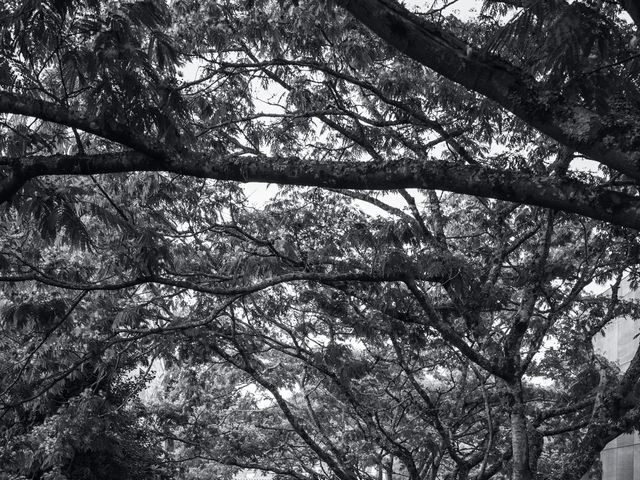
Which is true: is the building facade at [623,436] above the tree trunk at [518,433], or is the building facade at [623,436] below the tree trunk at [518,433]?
above

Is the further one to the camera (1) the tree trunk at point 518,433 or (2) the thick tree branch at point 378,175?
(1) the tree trunk at point 518,433

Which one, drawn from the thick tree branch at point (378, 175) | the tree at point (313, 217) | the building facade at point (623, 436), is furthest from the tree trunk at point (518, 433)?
the building facade at point (623, 436)

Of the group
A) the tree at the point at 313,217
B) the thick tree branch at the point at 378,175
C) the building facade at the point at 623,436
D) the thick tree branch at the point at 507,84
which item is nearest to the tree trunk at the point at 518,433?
the tree at the point at 313,217

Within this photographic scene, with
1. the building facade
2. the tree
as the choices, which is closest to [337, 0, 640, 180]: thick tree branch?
the tree

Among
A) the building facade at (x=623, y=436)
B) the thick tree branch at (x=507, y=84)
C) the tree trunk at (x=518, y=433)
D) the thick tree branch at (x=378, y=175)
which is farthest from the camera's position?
the building facade at (x=623, y=436)

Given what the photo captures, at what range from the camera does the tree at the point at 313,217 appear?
2.32 meters

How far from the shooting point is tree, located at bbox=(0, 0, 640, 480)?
232cm

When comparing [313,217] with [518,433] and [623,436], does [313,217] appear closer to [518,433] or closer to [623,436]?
[518,433]

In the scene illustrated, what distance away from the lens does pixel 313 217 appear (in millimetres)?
7254

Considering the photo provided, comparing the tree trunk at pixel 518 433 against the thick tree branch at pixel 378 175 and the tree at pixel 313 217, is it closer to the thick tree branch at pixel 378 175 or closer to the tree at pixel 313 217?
the tree at pixel 313 217

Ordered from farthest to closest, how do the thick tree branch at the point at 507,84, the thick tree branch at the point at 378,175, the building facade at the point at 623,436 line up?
the building facade at the point at 623,436
the thick tree branch at the point at 378,175
the thick tree branch at the point at 507,84

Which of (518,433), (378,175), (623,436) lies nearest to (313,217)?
(518,433)

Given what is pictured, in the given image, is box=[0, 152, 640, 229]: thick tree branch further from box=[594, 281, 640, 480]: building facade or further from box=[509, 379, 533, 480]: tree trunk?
box=[594, 281, 640, 480]: building facade

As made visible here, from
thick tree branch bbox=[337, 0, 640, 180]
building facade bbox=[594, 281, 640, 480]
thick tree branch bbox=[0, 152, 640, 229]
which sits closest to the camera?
thick tree branch bbox=[337, 0, 640, 180]
